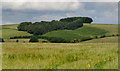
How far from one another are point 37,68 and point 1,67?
164 centimetres

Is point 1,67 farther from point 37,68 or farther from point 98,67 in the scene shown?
point 98,67

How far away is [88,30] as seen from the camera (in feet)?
325

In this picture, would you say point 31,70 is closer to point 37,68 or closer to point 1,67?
point 37,68

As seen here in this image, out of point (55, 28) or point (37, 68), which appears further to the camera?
point (55, 28)

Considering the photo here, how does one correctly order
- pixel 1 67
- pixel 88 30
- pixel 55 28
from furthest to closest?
pixel 88 30, pixel 55 28, pixel 1 67

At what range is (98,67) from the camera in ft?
23.0

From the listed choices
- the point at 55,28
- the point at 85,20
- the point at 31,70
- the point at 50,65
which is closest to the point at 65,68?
the point at 50,65

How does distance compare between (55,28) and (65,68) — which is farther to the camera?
(55,28)

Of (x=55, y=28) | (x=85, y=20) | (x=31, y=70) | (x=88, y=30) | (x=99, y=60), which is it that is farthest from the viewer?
(x=85, y=20)

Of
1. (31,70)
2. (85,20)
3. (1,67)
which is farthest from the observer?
(85,20)

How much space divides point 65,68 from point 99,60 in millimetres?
2147

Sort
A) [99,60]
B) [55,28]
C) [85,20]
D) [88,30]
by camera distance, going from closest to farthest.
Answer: [99,60], [55,28], [88,30], [85,20]

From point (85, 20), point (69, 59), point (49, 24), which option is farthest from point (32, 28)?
point (69, 59)

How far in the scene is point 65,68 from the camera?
674 centimetres
